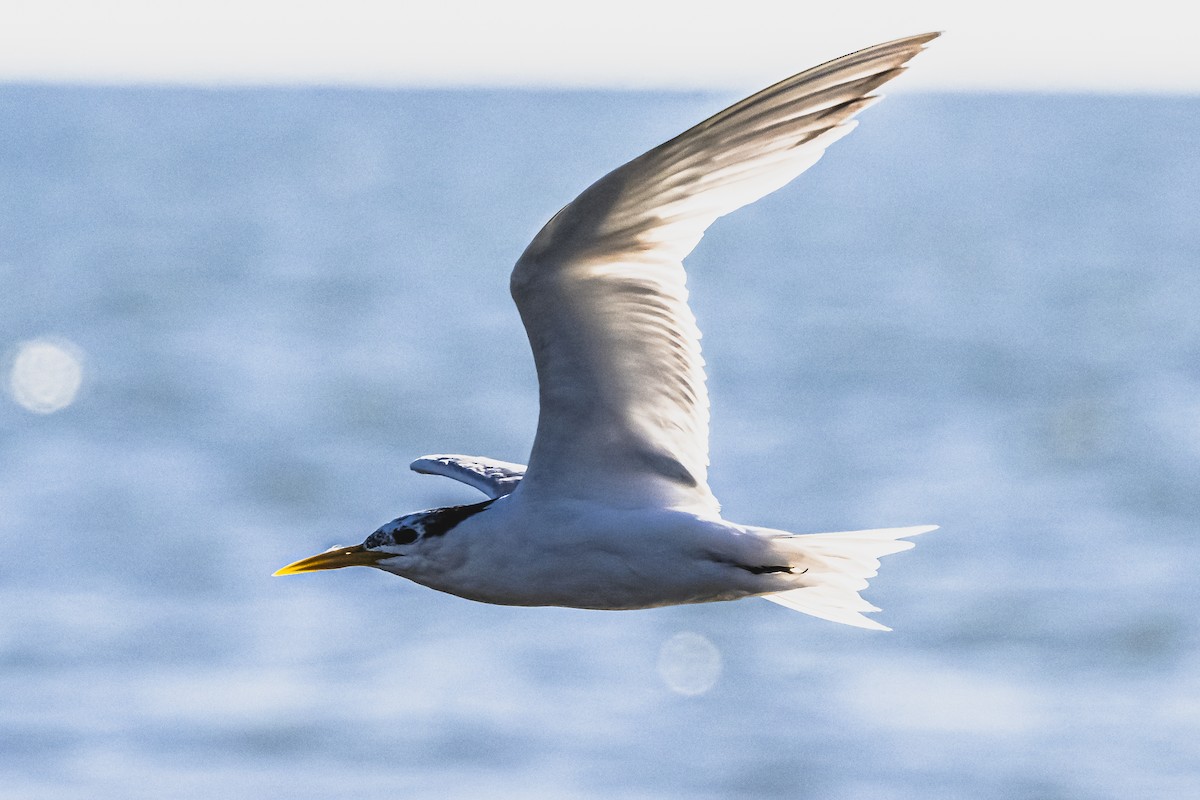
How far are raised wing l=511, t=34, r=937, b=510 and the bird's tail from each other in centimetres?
36

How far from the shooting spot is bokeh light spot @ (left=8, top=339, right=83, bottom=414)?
34.5 m

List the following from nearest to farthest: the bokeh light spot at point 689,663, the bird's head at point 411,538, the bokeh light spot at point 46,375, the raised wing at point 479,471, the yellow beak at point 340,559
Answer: the bird's head at point 411,538 → the yellow beak at point 340,559 → the raised wing at point 479,471 → the bokeh light spot at point 689,663 → the bokeh light spot at point 46,375

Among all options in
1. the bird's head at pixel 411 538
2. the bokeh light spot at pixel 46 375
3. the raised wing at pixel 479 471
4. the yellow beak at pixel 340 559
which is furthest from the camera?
the bokeh light spot at pixel 46 375

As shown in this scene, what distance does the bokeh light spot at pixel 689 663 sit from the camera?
1862 cm

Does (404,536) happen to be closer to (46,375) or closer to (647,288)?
(647,288)

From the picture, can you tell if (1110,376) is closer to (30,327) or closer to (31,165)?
(30,327)

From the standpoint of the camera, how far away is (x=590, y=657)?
18656mm

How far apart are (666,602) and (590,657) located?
13.3 m

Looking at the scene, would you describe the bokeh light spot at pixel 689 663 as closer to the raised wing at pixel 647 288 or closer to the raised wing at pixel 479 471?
the raised wing at pixel 479 471

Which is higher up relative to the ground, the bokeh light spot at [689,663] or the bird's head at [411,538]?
the bokeh light spot at [689,663]

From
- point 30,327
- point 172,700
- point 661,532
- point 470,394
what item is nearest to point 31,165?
point 30,327

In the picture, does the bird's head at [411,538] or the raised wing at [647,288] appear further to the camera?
the bird's head at [411,538]

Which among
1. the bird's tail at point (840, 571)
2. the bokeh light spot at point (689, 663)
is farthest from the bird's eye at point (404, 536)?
the bokeh light spot at point (689, 663)

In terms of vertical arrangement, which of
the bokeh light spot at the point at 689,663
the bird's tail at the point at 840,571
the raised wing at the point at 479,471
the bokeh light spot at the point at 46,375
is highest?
the bokeh light spot at the point at 46,375
